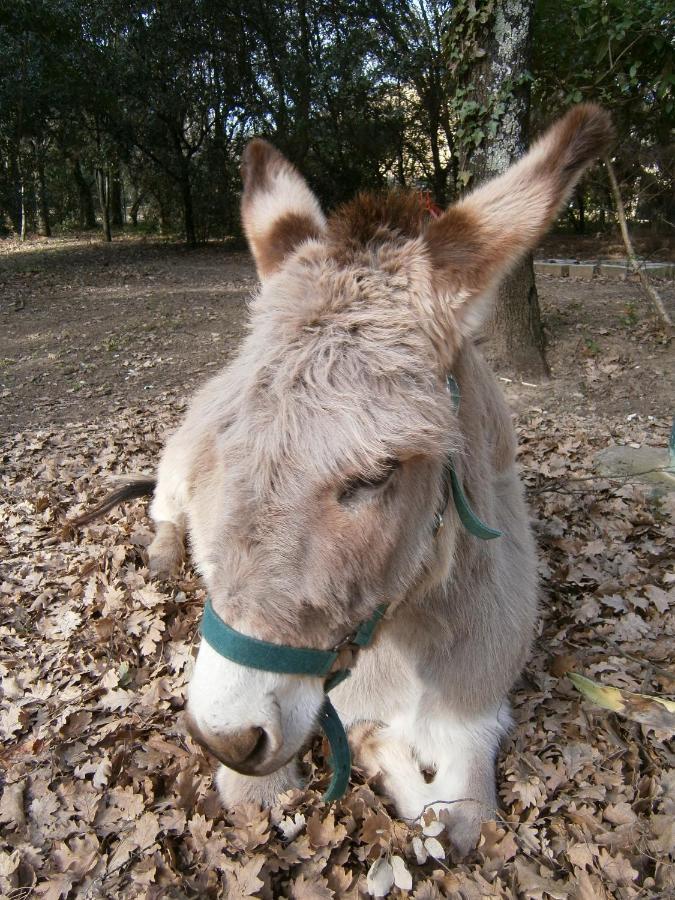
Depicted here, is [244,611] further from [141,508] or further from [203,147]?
[203,147]

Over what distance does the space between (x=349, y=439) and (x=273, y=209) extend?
1.21m

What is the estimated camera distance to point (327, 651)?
149 cm

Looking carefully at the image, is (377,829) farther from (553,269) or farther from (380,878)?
(553,269)

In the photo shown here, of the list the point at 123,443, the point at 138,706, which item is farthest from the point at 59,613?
the point at 123,443

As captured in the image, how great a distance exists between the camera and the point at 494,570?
221 centimetres

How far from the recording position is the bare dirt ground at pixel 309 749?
2.10 metres

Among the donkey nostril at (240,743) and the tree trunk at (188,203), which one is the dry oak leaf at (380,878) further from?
the tree trunk at (188,203)

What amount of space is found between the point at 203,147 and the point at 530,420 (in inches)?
771

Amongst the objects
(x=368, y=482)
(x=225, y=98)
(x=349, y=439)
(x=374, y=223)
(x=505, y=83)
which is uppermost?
(x=225, y=98)

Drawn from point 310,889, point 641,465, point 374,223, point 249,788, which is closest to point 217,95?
point 641,465

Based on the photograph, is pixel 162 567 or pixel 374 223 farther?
pixel 162 567

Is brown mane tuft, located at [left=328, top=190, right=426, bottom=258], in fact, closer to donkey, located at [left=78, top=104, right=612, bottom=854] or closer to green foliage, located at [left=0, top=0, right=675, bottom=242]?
donkey, located at [left=78, top=104, right=612, bottom=854]

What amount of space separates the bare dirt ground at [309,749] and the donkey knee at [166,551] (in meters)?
0.09

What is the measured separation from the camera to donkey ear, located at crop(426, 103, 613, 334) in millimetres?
1569
